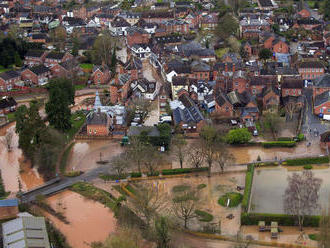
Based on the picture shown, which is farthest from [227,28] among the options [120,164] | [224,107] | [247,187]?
[247,187]

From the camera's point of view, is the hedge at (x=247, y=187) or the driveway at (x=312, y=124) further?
the driveway at (x=312, y=124)

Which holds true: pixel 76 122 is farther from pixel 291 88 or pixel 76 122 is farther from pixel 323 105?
pixel 323 105

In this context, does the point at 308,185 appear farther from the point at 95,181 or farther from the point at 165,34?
the point at 165,34

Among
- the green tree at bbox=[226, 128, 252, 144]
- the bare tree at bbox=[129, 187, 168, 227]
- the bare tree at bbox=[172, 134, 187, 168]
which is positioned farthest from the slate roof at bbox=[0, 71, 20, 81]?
the bare tree at bbox=[129, 187, 168, 227]

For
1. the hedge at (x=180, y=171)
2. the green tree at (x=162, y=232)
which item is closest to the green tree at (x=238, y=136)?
the hedge at (x=180, y=171)

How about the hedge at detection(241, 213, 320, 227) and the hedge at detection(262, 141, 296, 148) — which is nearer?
the hedge at detection(241, 213, 320, 227)

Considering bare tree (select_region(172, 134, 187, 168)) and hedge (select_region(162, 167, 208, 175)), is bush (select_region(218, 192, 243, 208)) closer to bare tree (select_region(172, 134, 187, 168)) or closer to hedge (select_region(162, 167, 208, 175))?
hedge (select_region(162, 167, 208, 175))

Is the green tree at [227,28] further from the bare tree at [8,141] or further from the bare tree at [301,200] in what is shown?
the bare tree at [301,200]
